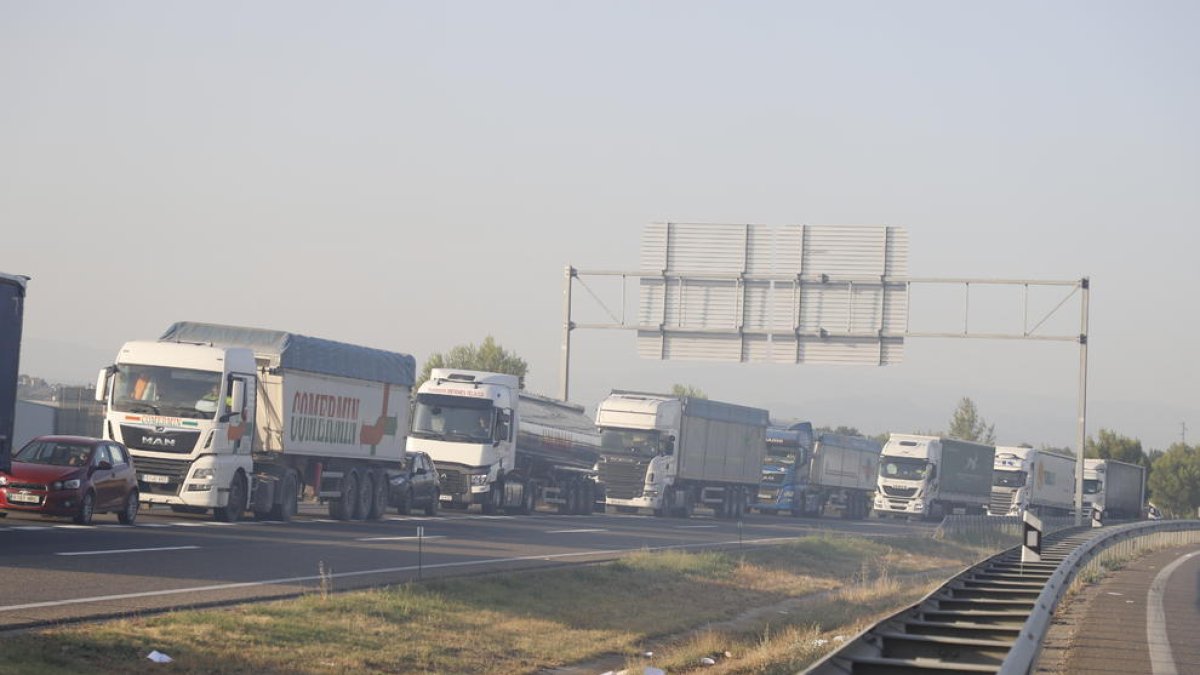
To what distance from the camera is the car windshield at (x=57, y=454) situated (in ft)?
87.4

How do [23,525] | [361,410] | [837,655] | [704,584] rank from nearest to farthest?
[837,655] → [23,525] → [704,584] → [361,410]

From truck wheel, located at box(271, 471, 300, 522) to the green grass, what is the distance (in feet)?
26.2

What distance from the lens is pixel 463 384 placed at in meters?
44.1

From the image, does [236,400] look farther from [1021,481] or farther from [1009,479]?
[1021,481]

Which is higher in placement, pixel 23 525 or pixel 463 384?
pixel 463 384

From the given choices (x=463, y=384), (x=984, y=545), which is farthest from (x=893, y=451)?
(x=463, y=384)

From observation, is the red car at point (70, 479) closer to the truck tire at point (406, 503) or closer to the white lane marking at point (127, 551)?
the white lane marking at point (127, 551)

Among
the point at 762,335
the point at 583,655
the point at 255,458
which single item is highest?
the point at 762,335

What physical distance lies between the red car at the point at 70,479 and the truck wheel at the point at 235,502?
3472mm

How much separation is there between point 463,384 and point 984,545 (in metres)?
18.7

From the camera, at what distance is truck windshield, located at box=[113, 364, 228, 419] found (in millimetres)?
30266

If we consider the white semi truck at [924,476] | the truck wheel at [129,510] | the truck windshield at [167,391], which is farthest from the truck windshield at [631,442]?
the truck wheel at [129,510]

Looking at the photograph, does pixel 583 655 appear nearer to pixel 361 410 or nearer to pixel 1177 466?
pixel 361 410

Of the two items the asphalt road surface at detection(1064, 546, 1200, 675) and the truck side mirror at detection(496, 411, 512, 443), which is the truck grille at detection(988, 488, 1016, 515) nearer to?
the truck side mirror at detection(496, 411, 512, 443)
